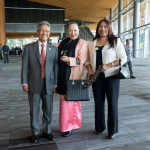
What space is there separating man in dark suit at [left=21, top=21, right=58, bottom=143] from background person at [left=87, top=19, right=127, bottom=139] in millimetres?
513

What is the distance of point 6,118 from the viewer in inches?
133

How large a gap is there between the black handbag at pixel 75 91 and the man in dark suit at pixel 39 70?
19 centimetres

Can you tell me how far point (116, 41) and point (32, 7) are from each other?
1059 inches

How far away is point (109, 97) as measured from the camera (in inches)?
100

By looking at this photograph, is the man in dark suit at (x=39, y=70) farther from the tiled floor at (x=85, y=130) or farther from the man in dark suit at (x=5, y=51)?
the man in dark suit at (x=5, y=51)

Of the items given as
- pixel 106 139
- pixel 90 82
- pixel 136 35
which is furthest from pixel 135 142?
pixel 136 35

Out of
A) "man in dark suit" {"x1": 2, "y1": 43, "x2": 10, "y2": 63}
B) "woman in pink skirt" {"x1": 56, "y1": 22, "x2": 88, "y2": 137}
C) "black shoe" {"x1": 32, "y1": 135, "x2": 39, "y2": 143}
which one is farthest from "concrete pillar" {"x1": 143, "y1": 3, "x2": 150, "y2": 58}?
Answer: "black shoe" {"x1": 32, "y1": 135, "x2": 39, "y2": 143}

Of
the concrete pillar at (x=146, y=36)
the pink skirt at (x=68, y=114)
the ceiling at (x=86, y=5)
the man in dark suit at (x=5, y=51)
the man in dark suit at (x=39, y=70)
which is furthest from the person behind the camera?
the ceiling at (x=86, y=5)

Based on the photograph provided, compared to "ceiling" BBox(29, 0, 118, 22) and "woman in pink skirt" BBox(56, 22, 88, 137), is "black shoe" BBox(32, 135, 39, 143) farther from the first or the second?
"ceiling" BBox(29, 0, 118, 22)

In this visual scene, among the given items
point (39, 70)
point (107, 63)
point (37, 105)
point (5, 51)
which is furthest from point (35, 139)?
point (5, 51)

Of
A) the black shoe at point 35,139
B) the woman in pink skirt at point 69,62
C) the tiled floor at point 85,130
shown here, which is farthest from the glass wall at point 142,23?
the black shoe at point 35,139

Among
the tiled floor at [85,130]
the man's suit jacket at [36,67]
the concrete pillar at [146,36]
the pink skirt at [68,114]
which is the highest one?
the concrete pillar at [146,36]

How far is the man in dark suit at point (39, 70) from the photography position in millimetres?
2309

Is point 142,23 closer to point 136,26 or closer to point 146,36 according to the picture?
point 136,26
